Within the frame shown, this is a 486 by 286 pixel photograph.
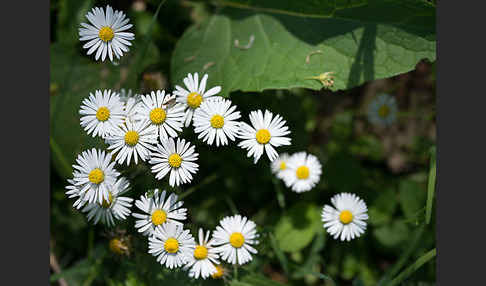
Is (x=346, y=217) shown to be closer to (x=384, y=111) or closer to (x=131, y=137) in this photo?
(x=384, y=111)

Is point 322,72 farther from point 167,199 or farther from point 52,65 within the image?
point 52,65

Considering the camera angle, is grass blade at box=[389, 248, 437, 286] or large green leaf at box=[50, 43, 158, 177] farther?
large green leaf at box=[50, 43, 158, 177]

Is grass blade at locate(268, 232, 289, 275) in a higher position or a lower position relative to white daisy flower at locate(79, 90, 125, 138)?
lower

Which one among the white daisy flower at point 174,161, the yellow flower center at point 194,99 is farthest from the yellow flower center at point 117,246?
the yellow flower center at point 194,99

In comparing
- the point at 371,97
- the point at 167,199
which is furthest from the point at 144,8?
the point at 371,97

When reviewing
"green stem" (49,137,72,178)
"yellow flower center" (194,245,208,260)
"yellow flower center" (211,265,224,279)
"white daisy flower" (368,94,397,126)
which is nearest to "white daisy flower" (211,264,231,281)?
"yellow flower center" (211,265,224,279)

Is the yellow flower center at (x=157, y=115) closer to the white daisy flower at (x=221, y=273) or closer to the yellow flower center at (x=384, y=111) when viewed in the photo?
the white daisy flower at (x=221, y=273)

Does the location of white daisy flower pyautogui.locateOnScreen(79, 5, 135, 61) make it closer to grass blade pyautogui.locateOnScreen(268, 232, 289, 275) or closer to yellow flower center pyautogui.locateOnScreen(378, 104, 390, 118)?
grass blade pyautogui.locateOnScreen(268, 232, 289, 275)
